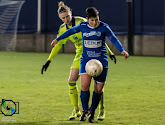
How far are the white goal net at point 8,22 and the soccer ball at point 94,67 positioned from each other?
52.8 feet

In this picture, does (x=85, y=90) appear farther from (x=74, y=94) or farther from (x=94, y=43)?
(x=94, y=43)

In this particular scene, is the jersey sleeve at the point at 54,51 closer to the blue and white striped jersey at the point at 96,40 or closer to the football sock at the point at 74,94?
the football sock at the point at 74,94

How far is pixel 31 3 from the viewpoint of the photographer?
977 inches

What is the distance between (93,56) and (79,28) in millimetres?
452

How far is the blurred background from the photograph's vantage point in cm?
2158

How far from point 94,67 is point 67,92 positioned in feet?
12.5

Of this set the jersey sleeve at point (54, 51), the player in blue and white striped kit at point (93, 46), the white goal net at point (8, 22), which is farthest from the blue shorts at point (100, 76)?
the white goal net at point (8, 22)

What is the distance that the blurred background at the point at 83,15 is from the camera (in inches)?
850

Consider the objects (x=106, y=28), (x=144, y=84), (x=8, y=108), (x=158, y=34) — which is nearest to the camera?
(x=106, y=28)

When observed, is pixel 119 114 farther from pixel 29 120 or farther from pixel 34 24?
pixel 34 24

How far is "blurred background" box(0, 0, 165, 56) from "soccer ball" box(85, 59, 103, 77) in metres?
14.6

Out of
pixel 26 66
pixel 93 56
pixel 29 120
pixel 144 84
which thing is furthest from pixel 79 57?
pixel 26 66

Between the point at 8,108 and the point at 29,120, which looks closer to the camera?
the point at 29,120

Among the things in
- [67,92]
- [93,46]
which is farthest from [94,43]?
[67,92]
